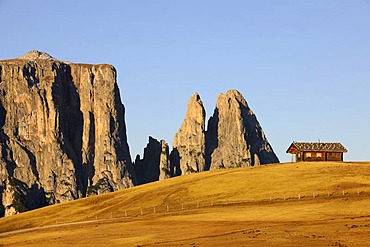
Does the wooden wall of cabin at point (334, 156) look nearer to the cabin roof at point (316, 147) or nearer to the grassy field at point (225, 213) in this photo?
the cabin roof at point (316, 147)

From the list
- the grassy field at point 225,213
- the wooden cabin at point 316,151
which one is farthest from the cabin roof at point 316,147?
the grassy field at point 225,213

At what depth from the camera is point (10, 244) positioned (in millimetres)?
87938

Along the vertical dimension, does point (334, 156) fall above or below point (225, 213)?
above

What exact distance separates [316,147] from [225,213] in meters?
63.6

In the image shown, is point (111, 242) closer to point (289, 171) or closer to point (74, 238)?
point (74, 238)

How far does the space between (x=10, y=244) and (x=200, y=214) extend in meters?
25.7

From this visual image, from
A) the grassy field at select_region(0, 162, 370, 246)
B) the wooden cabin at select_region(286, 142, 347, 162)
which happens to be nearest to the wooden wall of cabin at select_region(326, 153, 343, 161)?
the wooden cabin at select_region(286, 142, 347, 162)

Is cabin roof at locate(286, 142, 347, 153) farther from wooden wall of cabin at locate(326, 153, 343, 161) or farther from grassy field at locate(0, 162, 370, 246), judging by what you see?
grassy field at locate(0, 162, 370, 246)

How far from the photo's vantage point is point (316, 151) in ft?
514

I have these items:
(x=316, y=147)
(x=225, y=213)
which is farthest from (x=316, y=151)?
(x=225, y=213)

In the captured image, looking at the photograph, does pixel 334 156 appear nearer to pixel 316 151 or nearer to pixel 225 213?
pixel 316 151

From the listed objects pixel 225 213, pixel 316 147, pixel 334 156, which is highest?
pixel 316 147

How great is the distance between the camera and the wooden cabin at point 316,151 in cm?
15638

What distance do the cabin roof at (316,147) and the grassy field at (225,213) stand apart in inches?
502
